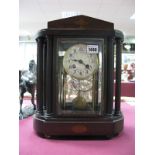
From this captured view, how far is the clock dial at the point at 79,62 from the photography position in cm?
204

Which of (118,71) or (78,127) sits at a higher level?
(118,71)

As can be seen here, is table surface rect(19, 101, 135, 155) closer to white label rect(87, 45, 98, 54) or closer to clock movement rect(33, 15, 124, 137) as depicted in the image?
clock movement rect(33, 15, 124, 137)

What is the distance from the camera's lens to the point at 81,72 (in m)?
2.04

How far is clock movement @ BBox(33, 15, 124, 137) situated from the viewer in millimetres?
1960

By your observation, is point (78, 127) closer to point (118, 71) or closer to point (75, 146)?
point (75, 146)

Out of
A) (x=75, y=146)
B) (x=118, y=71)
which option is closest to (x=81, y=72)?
(x=118, y=71)

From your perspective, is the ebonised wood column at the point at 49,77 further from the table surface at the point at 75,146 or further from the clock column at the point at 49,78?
the table surface at the point at 75,146

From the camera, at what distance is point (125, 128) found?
91.8 inches

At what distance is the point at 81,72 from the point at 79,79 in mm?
63

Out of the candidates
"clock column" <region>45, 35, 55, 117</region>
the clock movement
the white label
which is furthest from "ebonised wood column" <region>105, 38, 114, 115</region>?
"clock column" <region>45, 35, 55, 117</region>
